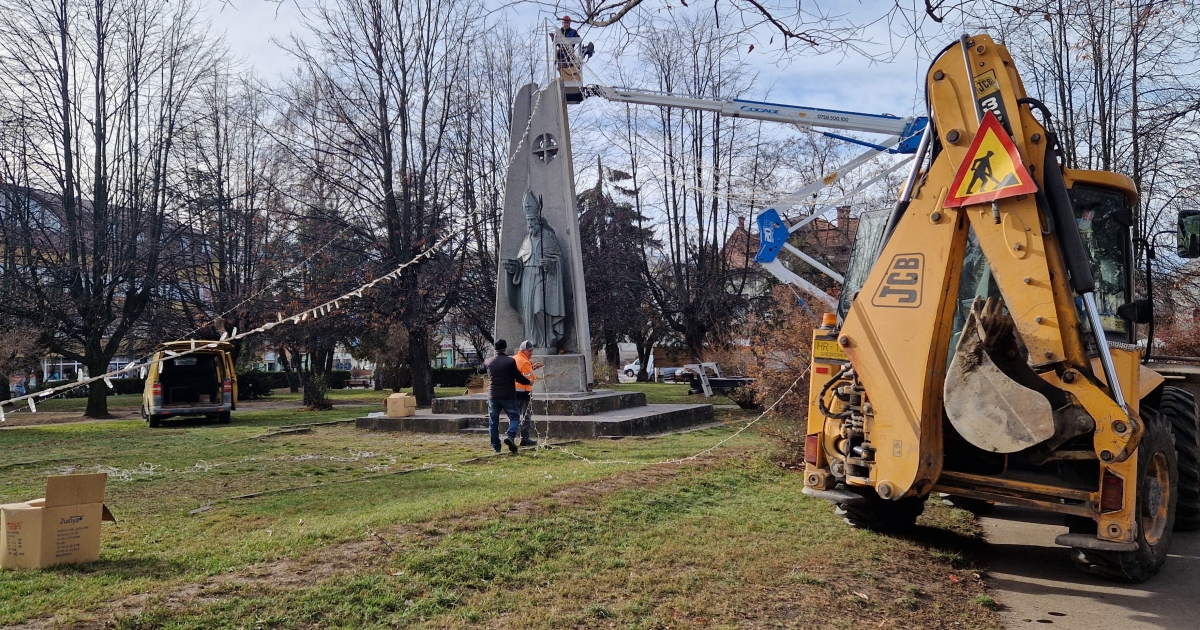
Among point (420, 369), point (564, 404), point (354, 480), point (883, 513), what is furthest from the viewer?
point (420, 369)

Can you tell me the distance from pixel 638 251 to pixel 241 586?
101 feet

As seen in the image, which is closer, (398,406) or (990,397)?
(990,397)

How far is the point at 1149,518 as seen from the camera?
18.1 ft

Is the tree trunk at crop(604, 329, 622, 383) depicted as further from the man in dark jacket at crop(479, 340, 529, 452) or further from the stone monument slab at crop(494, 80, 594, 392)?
the man in dark jacket at crop(479, 340, 529, 452)

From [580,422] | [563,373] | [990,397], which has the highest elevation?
[563,373]

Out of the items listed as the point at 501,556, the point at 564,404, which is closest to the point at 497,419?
the point at 564,404

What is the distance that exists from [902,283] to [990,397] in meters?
0.92

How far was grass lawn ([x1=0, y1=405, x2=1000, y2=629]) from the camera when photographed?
14.5ft

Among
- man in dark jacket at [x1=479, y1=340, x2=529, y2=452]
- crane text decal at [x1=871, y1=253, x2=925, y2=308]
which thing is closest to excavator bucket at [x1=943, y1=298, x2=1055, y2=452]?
crane text decal at [x1=871, y1=253, x2=925, y2=308]

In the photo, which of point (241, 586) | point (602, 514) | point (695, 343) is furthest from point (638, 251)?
point (241, 586)

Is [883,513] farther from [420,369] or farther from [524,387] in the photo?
[420,369]

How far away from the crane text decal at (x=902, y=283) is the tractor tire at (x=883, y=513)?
5.90 ft

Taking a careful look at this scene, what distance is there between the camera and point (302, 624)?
418 centimetres

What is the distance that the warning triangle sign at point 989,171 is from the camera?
4.91 metres
